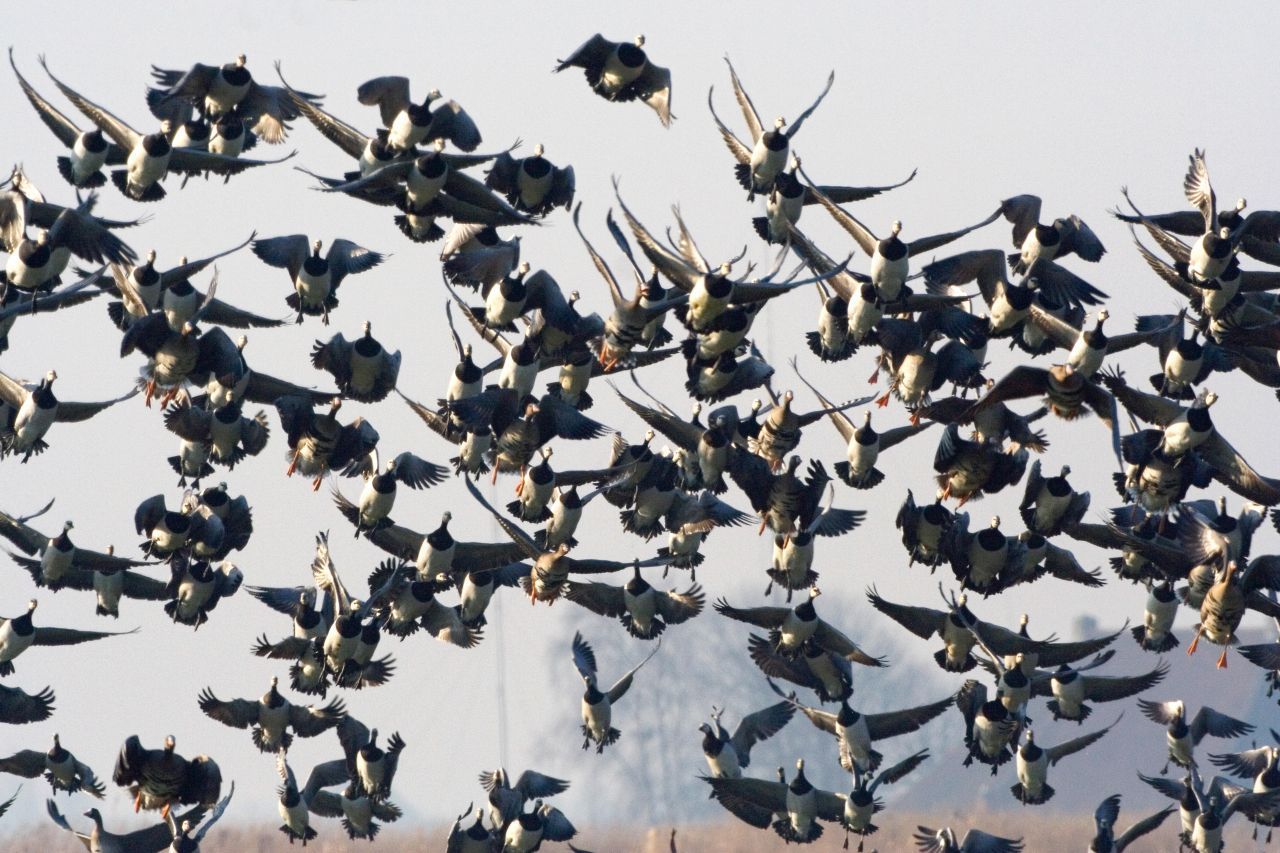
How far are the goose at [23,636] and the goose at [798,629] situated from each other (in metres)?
8.56

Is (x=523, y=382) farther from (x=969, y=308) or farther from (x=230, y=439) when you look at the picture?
(x=969, y=308)

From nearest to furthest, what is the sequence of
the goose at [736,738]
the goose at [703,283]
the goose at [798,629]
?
the goose at [703,283]
the goose at [798,629]
the goose at [736,738]

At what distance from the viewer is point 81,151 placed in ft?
82.2

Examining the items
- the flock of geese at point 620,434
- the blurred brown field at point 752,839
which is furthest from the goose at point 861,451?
the blurred brown field at point 752,839

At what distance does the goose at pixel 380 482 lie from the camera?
25797mm

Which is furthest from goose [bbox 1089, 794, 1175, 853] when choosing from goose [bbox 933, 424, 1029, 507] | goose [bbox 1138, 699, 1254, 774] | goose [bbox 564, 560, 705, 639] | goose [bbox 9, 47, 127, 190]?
goose [bbox 9, 47, 127, 190]

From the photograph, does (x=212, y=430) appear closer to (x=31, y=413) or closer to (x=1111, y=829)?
(x=31, y=413)

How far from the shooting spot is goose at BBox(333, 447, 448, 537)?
2580 centimetres

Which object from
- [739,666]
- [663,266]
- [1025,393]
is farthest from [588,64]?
[739,666]

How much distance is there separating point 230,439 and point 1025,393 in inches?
399

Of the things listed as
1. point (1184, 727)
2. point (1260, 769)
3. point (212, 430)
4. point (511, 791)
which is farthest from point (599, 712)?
point (1260, 769)

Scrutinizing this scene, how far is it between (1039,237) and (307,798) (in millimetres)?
12087

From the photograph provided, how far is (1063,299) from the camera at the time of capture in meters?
25.8

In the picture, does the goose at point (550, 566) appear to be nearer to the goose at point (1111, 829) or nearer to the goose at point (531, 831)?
the goose at point (531, 831)
